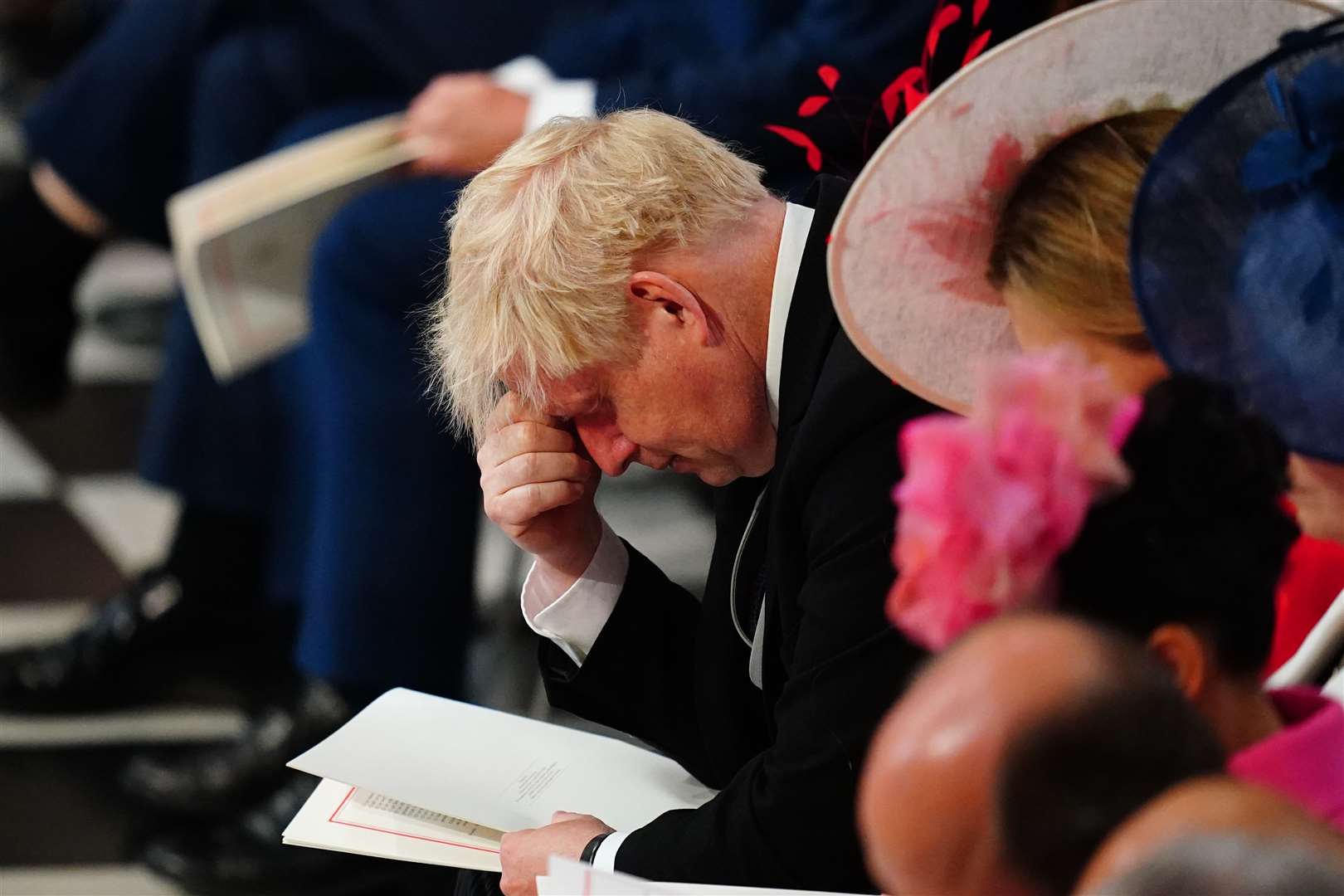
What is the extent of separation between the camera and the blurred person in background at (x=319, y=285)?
1.32m

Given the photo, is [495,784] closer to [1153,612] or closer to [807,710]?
[807,710]

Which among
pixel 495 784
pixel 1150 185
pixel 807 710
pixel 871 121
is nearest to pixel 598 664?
pixel 495 784

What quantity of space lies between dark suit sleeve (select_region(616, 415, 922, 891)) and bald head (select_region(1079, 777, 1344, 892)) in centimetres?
35

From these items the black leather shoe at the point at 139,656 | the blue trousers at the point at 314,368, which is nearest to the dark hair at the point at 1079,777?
the blue trousers at the point at 314,368

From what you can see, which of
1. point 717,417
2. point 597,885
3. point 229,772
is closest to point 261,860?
point 229,772

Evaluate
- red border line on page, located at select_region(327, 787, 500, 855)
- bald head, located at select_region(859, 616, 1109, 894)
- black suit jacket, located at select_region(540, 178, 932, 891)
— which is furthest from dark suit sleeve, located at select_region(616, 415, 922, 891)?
bald head, located at select_region(859, 616, 1109, 894)

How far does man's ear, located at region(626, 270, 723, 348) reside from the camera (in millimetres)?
888

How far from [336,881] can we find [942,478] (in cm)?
132

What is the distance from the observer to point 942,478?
0.49 meters

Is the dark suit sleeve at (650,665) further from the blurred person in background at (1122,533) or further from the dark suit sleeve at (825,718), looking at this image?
the blurred person in background at (1122,533)

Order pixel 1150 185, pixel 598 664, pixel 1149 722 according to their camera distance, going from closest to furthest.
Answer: pixel 1149 722, pixel 1150 185, pixel 598 664

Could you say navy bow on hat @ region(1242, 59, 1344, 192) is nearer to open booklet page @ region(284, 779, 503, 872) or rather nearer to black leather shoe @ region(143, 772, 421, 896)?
open booklet page @ region(284, 779, 503, 872)

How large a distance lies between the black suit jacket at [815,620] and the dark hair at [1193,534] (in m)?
0.24

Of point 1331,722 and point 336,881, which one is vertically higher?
point 1331,722
